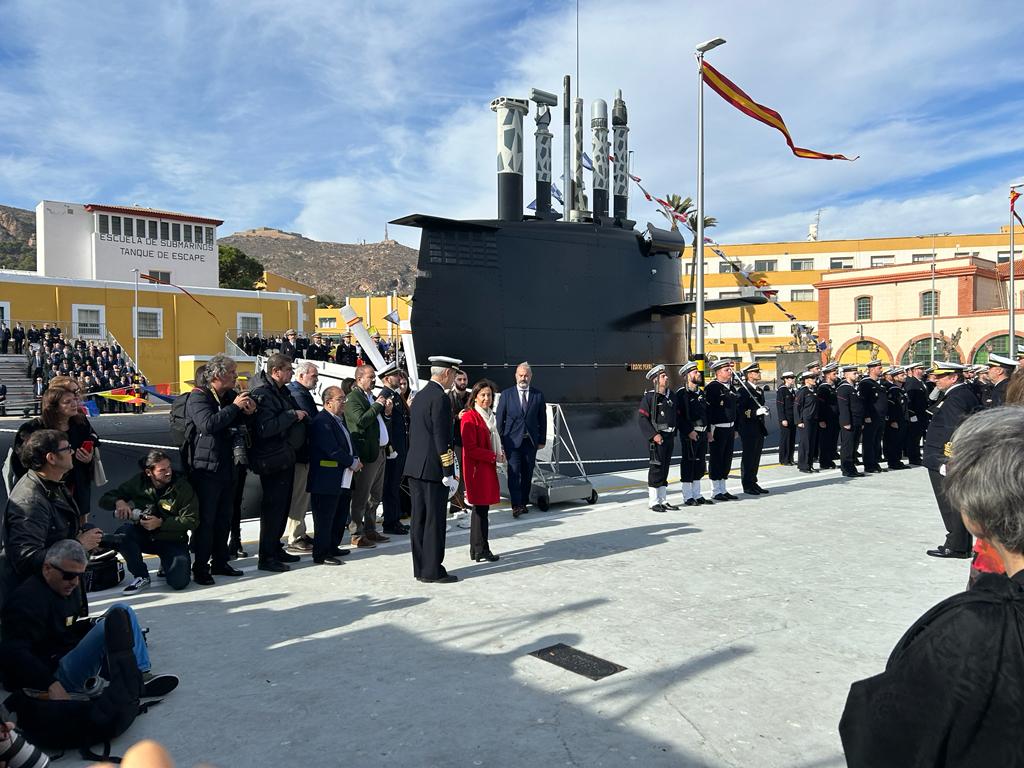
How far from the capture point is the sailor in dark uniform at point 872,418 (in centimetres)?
1242

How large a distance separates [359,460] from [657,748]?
441 cm

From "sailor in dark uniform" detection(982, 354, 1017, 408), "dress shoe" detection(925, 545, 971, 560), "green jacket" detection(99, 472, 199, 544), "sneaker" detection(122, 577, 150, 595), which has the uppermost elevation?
"sailor in dark uniform" detection(982, 354, 1017, 408)

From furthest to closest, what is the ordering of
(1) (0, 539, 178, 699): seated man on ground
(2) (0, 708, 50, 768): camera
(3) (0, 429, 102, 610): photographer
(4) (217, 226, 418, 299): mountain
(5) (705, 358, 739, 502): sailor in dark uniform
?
(4) (217, 226, 418, 299): mountain
(5) (705, 358, 739, 502): sailor in dark uniform
(3) (0, 429, 102, 610): photographer
(1) (0, 539, 178, 699): seated man on ground
(2) (0, 708, 50, 768): camera

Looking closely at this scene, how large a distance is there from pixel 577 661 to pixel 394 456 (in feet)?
13.9

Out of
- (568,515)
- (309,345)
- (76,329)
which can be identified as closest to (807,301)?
(309,345)

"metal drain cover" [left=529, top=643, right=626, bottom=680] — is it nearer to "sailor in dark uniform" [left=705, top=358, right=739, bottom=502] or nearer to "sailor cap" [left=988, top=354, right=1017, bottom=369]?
"sailor cap" [left=988, top=354, right=1017, bottom=369]

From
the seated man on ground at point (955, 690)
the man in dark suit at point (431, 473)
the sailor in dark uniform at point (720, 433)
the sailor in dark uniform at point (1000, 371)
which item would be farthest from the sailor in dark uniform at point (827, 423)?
the seated man on ground at point (955, 690)

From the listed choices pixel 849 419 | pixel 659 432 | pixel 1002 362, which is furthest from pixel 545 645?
pixel 849 419

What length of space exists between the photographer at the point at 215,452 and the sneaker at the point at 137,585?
34cm

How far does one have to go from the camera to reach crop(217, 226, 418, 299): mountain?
429ft

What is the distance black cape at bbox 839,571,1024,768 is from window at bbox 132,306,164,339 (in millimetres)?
38107

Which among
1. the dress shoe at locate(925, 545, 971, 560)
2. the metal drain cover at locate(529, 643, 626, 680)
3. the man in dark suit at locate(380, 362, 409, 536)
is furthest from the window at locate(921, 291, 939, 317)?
the metal drain cover at locate(529, 643, 626, 680)

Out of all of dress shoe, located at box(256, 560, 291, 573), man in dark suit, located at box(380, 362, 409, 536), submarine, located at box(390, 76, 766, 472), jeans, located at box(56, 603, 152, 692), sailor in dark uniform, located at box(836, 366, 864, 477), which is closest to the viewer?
jeans, located at box(56, 603, 152, 692)

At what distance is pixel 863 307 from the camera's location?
45844 millimetres
